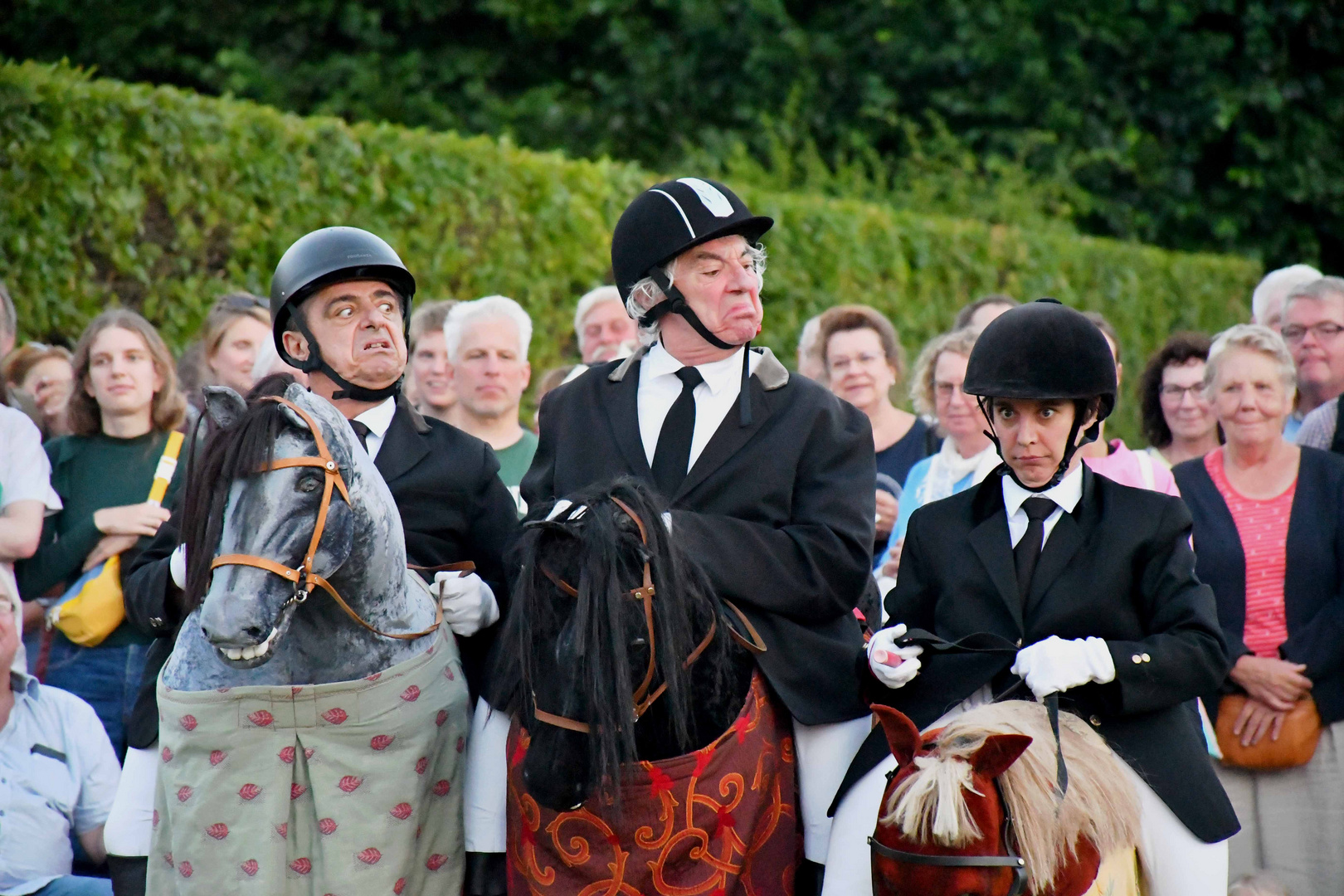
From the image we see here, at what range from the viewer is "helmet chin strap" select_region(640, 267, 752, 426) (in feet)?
13.3

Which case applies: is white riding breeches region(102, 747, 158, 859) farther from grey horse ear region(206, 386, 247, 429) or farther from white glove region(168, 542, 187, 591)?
grey horse ear region(206, 386, 247, 429)

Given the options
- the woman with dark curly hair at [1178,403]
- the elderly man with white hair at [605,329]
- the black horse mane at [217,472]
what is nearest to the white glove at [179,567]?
the black horse mane at [217,472]

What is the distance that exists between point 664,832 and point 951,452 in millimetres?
2845

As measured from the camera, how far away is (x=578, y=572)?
3408 mm

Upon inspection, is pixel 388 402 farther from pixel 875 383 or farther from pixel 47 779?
pixel 875 383

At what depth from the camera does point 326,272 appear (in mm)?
4117

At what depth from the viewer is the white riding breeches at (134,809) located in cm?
419

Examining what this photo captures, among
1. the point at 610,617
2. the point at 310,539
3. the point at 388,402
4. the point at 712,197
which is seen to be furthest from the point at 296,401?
the point at 712,197

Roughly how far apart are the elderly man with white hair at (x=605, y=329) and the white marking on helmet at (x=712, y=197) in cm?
287

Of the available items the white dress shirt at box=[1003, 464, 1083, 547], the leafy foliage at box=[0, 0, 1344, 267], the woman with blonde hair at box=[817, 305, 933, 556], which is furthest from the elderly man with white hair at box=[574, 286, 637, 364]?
the leafy foliage at box=[0, 0, 1344, 267]

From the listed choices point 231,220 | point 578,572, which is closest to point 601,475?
point 578,572

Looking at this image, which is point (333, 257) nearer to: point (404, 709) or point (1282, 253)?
point (404, 709)

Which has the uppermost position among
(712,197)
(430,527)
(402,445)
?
(712,197)

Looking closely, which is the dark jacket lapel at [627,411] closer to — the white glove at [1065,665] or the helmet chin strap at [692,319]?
the helmet chin strap at [692,319]
